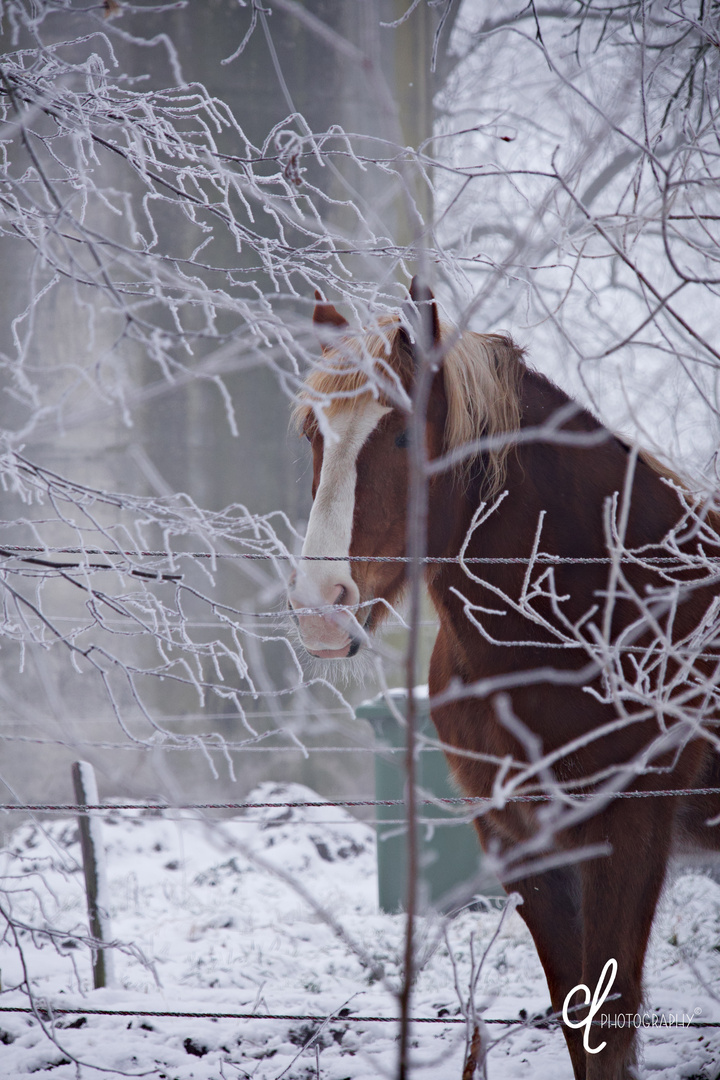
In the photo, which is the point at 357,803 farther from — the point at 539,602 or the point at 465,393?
the point at 465,393

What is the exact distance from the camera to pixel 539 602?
5.93 feet

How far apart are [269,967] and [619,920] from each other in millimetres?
2153

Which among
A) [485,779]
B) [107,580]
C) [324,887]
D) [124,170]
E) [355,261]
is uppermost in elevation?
[124,170]

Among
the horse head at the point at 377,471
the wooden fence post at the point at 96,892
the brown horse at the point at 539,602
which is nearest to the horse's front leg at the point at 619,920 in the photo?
the brown horse at the point at 539,602

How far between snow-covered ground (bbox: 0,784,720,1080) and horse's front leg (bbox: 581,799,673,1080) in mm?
125

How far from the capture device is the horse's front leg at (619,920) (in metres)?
1.66

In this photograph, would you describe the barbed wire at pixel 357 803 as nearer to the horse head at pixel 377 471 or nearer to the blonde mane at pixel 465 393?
the horse head at pixel 377 471

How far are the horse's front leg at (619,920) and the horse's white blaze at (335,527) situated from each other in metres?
0.71

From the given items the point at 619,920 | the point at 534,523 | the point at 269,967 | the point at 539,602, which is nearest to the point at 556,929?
the point at 619,920

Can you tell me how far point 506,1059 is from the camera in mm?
2359

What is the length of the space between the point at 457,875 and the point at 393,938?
48 centimetres

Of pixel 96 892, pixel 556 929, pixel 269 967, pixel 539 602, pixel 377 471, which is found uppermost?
pixel 377 471

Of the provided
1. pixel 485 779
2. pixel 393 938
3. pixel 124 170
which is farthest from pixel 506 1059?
pixel 124 170

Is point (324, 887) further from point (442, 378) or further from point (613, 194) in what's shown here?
point (613, 194)
